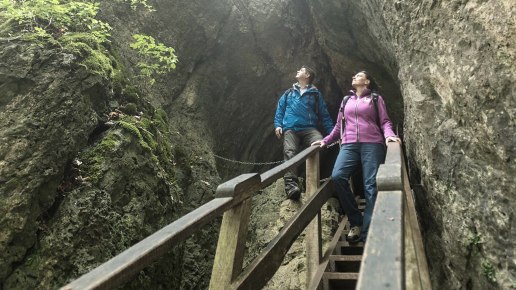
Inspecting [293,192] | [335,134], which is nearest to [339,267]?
[335,134]

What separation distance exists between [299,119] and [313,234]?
2.73 m

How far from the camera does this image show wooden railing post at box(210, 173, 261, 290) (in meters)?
2.79

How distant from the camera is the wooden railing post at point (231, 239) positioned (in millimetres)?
2785

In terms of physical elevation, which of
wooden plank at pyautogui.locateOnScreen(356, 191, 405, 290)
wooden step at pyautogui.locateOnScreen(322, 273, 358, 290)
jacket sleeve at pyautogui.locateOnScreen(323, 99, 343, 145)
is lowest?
wooden step at pyautogui.locateOnScreen(322, 273, 358, 290)

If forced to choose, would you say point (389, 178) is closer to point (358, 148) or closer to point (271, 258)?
point (271, 258)

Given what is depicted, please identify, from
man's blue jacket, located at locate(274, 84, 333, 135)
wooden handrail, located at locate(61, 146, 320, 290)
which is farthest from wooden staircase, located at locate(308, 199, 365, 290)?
man's blue jacket, located at locate(274, 84, 333, 135)

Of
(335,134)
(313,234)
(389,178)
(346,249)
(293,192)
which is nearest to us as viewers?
(389,178)

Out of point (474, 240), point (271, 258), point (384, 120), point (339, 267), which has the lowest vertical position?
point (339, 267)

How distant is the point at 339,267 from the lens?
522 cm

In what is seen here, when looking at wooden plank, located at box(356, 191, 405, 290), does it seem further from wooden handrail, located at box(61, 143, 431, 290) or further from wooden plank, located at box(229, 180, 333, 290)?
wooden plank, located at box(229, 180, 333, 290)

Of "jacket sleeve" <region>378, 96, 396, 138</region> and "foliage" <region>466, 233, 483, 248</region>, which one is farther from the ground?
"jacket sleeve" <region>378, 96, 396, 138</region>

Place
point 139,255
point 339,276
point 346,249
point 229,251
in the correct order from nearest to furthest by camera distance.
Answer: point 139,255 → point 229,251 → point 339,276 → point 346,249

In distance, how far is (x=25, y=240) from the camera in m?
3.86

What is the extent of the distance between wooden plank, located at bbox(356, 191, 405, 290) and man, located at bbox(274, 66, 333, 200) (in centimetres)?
522
